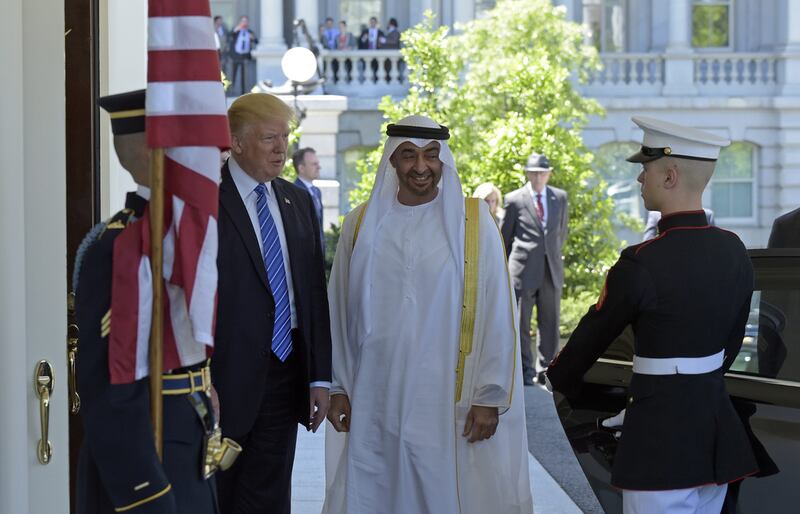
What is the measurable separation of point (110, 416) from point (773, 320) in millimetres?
2985

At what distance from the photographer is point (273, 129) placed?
16.7 ft

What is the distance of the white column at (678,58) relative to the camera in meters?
29.8

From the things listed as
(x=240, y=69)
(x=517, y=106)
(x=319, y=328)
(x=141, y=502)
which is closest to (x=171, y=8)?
(x=141, y=502)

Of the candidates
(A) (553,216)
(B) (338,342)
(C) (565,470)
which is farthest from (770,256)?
(A) (553,216)

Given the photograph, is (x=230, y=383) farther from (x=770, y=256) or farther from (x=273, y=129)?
(x=770, y=256)

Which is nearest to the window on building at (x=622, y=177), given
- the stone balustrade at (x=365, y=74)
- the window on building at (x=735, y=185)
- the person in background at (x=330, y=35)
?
the window on building at (x=735, y=185)

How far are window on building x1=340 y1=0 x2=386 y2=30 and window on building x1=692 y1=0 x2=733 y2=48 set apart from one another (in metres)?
7.18

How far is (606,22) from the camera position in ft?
102

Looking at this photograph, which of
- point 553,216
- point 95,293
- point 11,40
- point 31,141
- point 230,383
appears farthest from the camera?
point 553,216

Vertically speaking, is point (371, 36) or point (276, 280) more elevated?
point (371, 36)

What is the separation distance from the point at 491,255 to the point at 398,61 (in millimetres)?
24177

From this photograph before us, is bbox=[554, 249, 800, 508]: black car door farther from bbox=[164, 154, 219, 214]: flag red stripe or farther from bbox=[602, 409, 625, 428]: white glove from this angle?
bbox=[164, 154, 219, 214]: flag red stripe

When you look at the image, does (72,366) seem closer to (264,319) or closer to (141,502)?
(264,319)

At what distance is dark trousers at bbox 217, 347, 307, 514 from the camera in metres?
5.07
